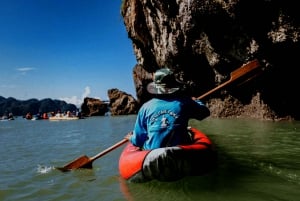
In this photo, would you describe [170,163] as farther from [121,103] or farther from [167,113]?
[121,103]

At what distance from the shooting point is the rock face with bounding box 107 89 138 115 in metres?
50.8

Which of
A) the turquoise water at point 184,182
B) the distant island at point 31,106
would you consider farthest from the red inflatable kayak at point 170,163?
the distant island at point 31,106

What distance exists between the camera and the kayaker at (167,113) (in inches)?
198

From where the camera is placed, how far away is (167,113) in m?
5.03

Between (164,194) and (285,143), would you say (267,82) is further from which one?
(164,194)

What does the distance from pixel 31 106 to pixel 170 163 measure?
166 m

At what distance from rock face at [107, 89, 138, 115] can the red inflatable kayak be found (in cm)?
4527

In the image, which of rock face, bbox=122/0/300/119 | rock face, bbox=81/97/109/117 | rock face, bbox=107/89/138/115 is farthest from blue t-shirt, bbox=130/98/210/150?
rock face, bbox=81/97/109/117

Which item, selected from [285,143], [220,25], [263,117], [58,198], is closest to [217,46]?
[220,25]

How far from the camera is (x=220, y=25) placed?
16031mm

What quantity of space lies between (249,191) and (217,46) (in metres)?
13.7

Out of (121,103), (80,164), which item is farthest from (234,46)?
(121,103)

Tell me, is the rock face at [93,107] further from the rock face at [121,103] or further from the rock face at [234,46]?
the rock face at [234,46]

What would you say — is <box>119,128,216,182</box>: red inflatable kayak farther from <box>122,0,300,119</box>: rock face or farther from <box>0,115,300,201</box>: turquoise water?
<box>122,0,300,119</box>: rock face
